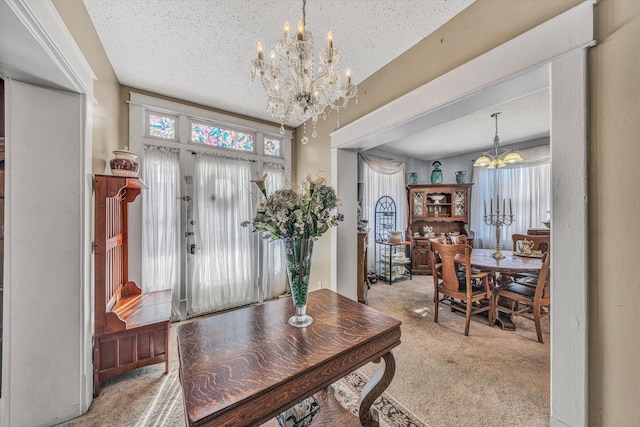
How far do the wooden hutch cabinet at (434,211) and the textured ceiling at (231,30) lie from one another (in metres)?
3.65

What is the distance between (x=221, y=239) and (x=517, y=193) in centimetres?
560

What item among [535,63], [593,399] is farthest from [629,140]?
[593,399]

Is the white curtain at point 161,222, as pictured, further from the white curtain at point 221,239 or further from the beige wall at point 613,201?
the beige wall at point 613,201

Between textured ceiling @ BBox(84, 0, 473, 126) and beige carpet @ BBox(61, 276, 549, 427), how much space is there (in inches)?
111

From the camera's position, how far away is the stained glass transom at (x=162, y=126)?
9.18 feet

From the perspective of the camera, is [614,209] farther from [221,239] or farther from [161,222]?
[161,222]

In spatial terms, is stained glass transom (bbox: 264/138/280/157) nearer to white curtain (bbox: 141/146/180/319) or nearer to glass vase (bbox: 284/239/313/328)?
white curtain (bbox: 141/146/180/319)

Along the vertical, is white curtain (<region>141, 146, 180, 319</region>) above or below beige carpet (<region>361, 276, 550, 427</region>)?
above

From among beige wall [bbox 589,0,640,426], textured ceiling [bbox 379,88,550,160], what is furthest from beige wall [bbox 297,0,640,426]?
textured ceiling [bbox 379,88,550,160]

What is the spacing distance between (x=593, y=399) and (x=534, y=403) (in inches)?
26.9

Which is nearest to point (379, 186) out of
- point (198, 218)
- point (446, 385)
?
point (198, 218)

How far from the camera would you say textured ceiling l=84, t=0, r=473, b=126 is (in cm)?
162

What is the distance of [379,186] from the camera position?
16.4 feet

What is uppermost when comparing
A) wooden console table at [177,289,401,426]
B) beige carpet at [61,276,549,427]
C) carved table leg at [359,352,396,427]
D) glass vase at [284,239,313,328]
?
glass vase at [284,239,313,328]
